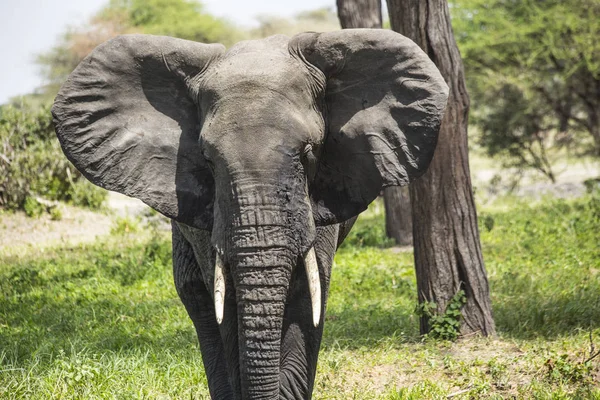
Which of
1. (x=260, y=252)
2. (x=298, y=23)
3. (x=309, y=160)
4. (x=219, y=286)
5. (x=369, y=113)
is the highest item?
(x=298, y=23)

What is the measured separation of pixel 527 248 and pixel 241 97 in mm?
5988

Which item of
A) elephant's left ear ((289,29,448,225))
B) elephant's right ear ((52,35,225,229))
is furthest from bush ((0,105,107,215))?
elephant's left ear ((289,29,448,225))

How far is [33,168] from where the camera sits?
38.1 ft

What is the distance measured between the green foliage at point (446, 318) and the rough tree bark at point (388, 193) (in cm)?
360

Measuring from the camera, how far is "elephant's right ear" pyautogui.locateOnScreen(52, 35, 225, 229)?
366 cm

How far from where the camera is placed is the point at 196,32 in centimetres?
3331

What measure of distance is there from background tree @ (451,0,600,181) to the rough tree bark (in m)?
7.95

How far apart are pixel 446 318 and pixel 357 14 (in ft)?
14.6

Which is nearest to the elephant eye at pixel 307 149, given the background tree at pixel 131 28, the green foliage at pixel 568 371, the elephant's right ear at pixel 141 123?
the elephant's right ear at pixel 141 123

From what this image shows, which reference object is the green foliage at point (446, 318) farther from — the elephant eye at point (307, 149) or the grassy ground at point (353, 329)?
the elephant eye at point (307, 149)

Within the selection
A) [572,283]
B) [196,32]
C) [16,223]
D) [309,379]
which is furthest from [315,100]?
[196,32]

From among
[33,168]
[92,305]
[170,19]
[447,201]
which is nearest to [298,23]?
[170,19]

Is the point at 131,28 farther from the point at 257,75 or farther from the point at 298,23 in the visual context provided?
the point at 298,23

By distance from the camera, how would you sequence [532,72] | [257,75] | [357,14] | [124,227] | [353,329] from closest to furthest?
[257,75] < [353,329] < [357,14] < [124,227] < [532,72]
